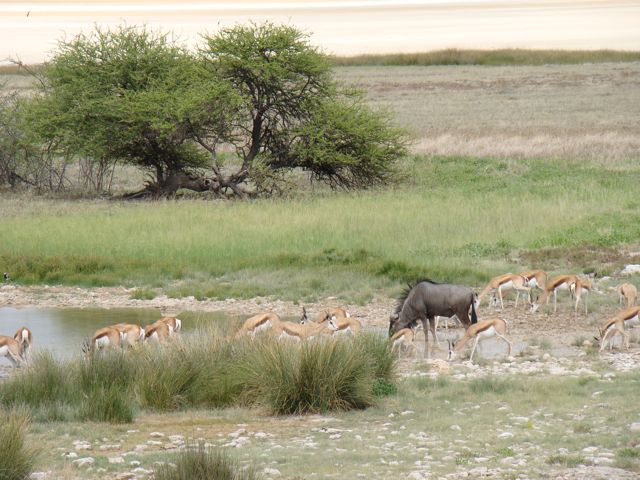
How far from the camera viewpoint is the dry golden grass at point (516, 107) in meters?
45.9

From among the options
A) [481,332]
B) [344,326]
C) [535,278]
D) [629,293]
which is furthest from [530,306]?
[344,326]

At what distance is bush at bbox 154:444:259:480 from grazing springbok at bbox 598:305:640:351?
9165mm

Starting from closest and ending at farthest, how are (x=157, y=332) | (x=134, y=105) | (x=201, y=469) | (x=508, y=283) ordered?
(x=201, y=469) → (x=157, y=332) → (x=508, y=283) → (x=134, y=105)

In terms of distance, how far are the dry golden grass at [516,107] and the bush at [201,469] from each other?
34.3 metres

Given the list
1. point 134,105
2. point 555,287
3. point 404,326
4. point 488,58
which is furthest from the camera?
point 488,58

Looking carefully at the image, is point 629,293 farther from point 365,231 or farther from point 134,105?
point 134,105

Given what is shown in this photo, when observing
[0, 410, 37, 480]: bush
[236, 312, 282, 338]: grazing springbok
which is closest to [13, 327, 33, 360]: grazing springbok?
[236, 312, 282, 338]: grazing springbok

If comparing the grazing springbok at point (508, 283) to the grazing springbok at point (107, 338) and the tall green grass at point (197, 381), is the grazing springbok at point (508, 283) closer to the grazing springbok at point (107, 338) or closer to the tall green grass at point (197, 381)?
the tall green grass at point (197, 381)

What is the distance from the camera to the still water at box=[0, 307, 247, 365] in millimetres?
19000

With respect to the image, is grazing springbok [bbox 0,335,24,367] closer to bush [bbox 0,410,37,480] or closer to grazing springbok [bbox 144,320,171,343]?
grazing springbok [bbox 144,320,171,343]

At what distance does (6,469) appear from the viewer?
359 inches

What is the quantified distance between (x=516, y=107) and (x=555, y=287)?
51186 millimetres

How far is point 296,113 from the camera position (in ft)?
129

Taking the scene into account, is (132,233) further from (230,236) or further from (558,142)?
(558,142)
